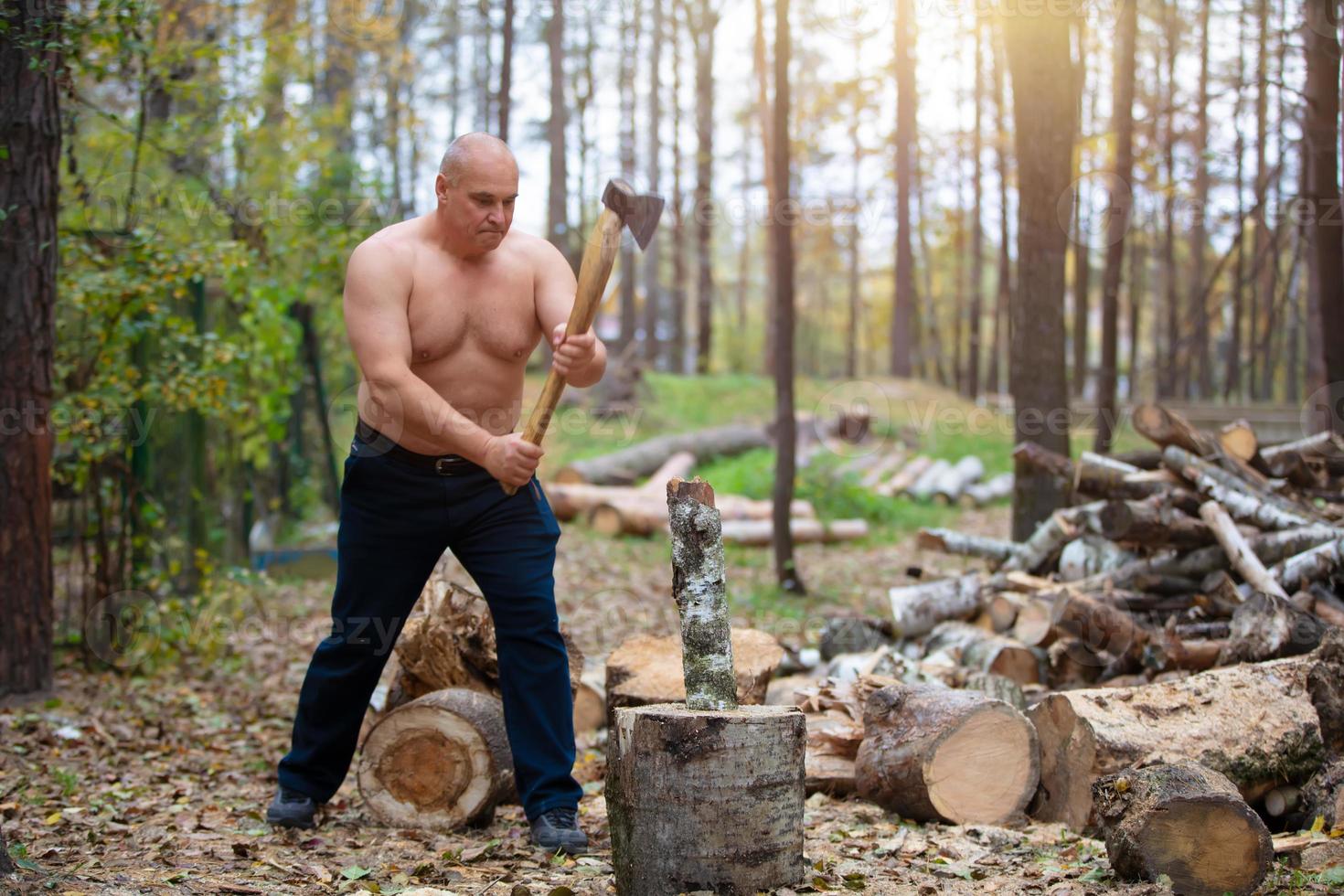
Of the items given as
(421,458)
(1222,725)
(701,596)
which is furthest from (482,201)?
(1222,725)

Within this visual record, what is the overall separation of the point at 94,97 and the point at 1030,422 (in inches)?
400

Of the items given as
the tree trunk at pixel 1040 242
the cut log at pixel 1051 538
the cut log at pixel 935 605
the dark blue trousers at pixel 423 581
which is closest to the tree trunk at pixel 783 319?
the tree trunk at pixel 1040 242

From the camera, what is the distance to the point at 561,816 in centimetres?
323

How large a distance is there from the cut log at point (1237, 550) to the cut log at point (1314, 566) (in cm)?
6

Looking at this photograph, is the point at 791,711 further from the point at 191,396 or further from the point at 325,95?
the point at 325,95

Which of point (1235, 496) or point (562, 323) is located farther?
point (1235, 496)

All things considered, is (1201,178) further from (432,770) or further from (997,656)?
(432,770)

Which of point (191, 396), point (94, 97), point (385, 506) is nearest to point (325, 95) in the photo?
point (94, 97)

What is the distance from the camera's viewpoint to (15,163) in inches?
178

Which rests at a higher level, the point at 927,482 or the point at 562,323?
the point at 562,323

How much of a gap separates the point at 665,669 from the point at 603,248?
1931mm

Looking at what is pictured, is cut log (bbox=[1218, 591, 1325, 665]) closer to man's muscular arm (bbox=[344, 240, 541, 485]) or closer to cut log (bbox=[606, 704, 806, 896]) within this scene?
cut log (bbox=[606, 704, 806, 896])

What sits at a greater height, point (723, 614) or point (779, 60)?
point (779, 60)

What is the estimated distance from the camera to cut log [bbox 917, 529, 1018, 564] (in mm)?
A: 6496
